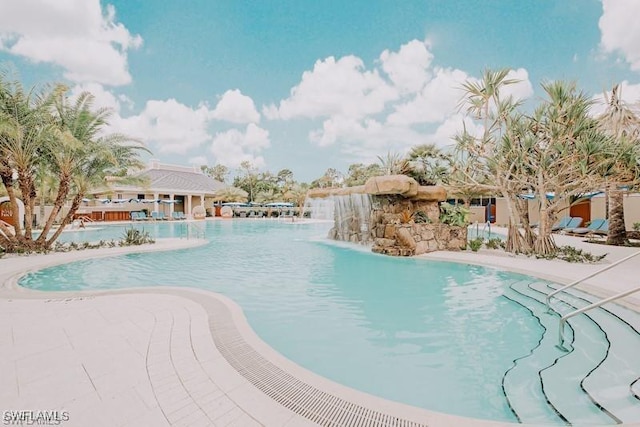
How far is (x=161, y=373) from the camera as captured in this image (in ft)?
10.2

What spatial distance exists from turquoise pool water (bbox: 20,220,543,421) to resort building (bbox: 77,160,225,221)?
2349cm

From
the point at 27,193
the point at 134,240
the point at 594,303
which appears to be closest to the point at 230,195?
the point at 134,240

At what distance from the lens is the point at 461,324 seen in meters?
5.28

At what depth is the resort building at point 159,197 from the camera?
109ft

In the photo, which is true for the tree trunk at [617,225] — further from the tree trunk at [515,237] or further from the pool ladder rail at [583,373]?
the pool ladder rail at [583,373]

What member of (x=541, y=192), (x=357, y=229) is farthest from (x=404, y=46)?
(x=541, y=192)

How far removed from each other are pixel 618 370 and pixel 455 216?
9823 mm

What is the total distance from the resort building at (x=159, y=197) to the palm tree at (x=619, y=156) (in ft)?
101

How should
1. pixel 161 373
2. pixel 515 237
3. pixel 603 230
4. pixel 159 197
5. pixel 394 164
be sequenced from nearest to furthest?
1. pixel 161 373
2. pixel 515 237
3. pixel 394 164
4. pixel 603 230
5. pixel 159 197

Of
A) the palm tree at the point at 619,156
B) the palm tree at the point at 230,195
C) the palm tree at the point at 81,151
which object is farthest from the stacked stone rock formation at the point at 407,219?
the palm tree at the point at 230,195

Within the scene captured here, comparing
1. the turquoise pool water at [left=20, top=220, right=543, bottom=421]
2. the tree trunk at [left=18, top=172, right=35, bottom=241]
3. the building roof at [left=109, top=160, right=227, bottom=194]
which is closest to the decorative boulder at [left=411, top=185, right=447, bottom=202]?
the turquoise pool water at [left=20, top=220, right=543, bottom=421]

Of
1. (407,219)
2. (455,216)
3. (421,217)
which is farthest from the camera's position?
(421,217)

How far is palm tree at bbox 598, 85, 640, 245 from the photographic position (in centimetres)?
933

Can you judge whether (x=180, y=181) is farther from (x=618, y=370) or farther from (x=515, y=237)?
(x=618, y=370)
